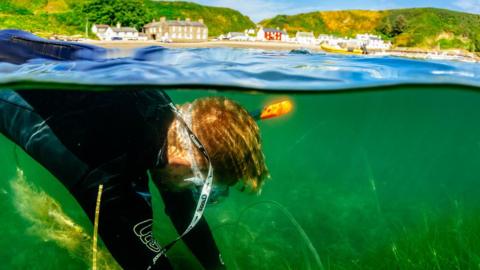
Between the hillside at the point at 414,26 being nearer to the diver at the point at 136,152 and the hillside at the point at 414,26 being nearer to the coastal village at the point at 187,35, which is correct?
the coastal village at the point at 187,35

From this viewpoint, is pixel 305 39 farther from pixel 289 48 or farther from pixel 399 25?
pixel 289 48

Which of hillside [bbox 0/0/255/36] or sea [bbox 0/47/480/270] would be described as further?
hillside [bbox 0/0/255/36]

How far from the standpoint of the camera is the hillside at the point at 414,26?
20625 mm

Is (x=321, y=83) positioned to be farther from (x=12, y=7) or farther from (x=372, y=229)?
(x=12, y=7)

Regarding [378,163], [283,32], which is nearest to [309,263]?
[378,163]

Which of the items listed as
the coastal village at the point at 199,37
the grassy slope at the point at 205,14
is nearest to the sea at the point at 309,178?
the coastal village at the point at 199,37

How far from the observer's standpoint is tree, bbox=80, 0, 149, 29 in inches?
1182

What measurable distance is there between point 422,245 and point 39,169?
5428mm

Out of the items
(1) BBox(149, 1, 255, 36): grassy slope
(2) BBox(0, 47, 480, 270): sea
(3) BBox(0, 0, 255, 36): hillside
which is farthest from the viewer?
(1) BBox(149, 1, 255, 36): grassy slope

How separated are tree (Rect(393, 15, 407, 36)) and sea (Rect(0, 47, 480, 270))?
72.6 ft

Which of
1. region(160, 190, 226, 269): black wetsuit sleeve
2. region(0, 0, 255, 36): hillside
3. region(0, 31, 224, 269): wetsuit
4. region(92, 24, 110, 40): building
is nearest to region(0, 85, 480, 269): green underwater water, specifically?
region(160, 190, 226, 269): black wetsuit sleeve

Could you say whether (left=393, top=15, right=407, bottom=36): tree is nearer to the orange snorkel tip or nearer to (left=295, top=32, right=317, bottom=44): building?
(left=295, top=32, right=317, bottom=44): building

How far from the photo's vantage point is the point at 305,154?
34.9 feet

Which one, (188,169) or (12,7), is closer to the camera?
(188,169)
